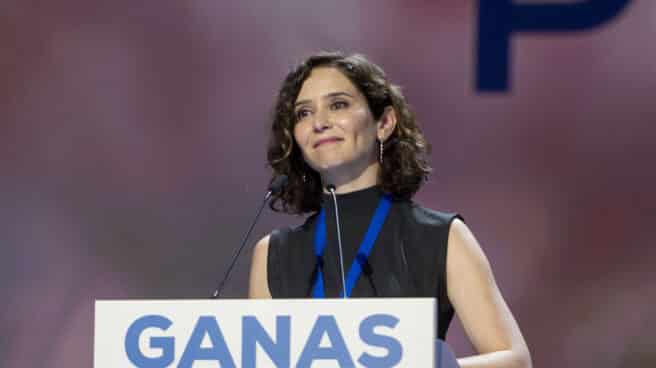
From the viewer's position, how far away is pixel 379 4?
3.29 metres

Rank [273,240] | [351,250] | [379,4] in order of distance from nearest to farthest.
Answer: [351,250]
[273,240]
[379,4]

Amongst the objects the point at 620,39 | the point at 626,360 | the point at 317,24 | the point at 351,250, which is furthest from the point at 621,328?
the point at 317,24

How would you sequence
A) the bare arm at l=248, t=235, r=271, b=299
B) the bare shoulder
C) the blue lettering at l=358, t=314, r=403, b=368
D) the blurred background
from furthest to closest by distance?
1. the blurred background
2. the bare arm at l=248, t=235, r=271, b=299
3. the bare shoulder
4. the blue lettering at l=358, t=314, r=403, b=368

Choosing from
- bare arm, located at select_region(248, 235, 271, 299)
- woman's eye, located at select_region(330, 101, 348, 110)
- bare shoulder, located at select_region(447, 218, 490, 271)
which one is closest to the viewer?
bare shoulder, located at select_region(447, 218, 490, 271)

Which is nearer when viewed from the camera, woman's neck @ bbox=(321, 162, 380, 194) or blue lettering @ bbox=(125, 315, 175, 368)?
blue lettering @ bbox=(125, 315, 175, 368)

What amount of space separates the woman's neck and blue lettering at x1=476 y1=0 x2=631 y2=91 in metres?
0.92

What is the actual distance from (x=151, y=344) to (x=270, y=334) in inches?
8.0

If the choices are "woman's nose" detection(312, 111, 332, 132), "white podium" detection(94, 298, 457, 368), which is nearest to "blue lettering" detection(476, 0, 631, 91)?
"woman's nose" detection(312, 111, 332, 132)

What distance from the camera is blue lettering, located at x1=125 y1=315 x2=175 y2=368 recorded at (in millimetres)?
1558

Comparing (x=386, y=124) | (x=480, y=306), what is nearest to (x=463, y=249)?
(x=480, y=306)

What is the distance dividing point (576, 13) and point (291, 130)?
121cm

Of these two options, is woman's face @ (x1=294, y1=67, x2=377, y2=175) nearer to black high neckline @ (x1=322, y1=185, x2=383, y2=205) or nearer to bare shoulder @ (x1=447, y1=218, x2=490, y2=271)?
black high neckline @ (x1=322, y1=185, x2=383, y2=205)

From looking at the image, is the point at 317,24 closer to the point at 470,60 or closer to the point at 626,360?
the point at 470,60

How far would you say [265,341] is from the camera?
1527 millimetres
